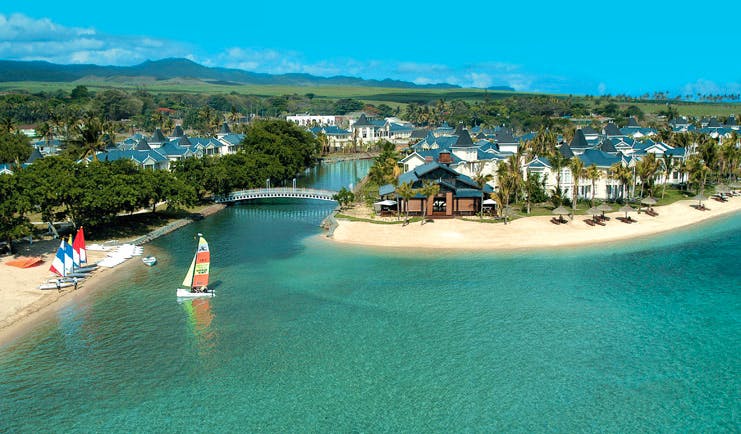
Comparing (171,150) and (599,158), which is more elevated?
(599,158)

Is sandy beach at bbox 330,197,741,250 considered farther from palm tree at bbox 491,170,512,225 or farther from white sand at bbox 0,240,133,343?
white sand at bbox 0,240,133,343

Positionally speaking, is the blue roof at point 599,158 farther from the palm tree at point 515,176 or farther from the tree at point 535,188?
the palm tree at point 515,176

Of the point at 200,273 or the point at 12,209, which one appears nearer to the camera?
the point at 200,273

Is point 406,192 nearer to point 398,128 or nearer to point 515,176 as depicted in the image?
point 515,176

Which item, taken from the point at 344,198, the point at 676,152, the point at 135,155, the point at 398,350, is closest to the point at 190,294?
the point at 398,350

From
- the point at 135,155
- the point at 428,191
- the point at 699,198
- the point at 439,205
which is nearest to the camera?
the point at 428,191

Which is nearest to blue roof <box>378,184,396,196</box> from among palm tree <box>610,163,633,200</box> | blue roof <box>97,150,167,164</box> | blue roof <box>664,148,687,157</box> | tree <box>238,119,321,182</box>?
tree <box>238,119,321,182</box>

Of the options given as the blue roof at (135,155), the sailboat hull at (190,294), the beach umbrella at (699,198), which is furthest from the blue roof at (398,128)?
the sailboat hull at (190,294)
